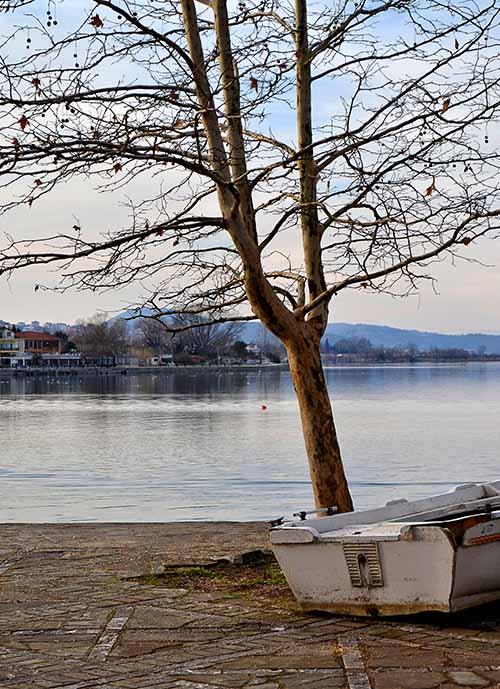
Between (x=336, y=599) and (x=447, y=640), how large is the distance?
0.95 meters

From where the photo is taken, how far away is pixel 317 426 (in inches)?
395

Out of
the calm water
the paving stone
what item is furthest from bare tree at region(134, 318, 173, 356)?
the paving stone

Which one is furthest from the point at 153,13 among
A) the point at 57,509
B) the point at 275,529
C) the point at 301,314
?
the point at 57,509

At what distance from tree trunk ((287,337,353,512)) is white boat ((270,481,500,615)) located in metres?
1.75

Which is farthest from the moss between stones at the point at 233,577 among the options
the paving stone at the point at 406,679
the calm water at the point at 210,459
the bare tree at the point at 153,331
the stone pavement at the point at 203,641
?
the calm water at the point at 210,459

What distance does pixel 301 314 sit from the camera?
999 centimetres

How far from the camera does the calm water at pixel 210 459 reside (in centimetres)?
2323

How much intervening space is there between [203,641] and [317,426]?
306 centimetres

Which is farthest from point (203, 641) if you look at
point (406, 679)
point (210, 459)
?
point (210, 459)

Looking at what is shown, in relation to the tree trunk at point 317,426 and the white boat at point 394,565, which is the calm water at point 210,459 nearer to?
the tree trunk at point 317,426

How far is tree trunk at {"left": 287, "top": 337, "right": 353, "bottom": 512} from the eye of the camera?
32.9 feet

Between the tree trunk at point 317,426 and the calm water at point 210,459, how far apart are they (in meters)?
10.8

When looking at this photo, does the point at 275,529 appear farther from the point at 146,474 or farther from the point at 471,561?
the point at 146,474

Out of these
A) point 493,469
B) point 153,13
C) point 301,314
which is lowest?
point 493,469
